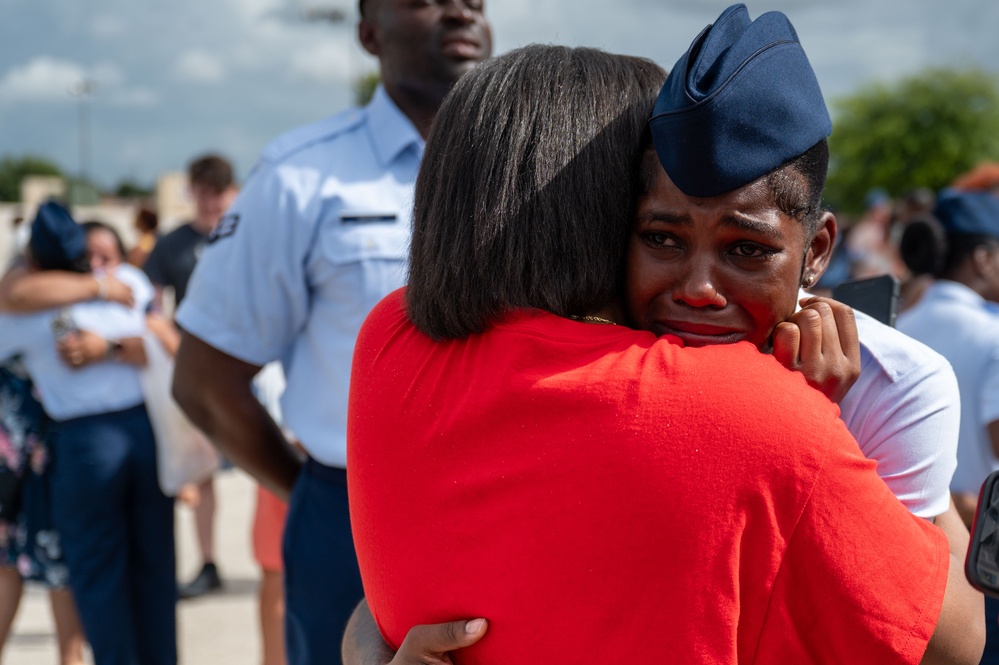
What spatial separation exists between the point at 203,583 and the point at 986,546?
5367 millimetres

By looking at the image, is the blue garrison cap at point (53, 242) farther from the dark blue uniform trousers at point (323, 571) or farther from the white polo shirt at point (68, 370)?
the dark blue uniform trousers at point (323, 571)

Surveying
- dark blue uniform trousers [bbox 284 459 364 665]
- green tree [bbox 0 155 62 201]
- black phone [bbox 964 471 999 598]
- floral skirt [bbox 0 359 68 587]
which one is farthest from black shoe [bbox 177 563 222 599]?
green tree [bbox 0 155 62 201]

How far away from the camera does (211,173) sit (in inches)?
245

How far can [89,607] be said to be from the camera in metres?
4.01

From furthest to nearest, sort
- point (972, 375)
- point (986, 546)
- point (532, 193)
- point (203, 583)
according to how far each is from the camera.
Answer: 1. point (203, 583)
2. point (972, 375)
3. point (532, 193)
4. point (986, 546)

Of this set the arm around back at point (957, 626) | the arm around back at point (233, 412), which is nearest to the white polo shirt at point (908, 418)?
the arm around back at point (957, 626)

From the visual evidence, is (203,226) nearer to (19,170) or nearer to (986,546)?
(986,546)

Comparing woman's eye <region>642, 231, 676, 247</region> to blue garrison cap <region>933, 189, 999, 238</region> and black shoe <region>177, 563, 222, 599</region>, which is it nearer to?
blue garrison cap <region>933, 189, 999, 238</region>

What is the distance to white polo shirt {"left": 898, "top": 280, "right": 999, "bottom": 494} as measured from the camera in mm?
2992

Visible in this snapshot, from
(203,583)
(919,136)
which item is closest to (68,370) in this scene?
(203,583)

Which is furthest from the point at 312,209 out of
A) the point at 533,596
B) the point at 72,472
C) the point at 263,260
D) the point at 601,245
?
the point at 72,472

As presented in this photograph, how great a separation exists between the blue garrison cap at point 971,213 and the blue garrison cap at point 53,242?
362cm

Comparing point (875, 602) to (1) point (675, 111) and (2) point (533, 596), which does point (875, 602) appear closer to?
(2) point (533, 596)

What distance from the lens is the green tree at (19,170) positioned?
73438mm
